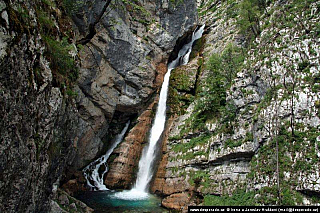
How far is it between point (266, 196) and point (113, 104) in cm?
1462

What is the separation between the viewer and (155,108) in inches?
942

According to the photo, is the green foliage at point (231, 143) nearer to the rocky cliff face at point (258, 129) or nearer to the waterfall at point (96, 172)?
the rocky cliff face at point (258, 129)

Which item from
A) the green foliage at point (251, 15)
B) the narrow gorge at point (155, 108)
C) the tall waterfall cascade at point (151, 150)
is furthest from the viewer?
the green foliage at point (251, 15)

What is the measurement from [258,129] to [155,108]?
12064 mm

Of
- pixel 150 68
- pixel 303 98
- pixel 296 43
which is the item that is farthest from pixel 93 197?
pixel 296 43

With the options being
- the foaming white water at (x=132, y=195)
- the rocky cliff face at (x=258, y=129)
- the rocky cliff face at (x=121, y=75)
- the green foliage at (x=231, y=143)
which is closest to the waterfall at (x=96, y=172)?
the rocky cliff face at (x=121, y=75)

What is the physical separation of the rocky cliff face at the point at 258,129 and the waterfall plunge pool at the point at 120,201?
43.6 inches

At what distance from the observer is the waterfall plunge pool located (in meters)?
14.5

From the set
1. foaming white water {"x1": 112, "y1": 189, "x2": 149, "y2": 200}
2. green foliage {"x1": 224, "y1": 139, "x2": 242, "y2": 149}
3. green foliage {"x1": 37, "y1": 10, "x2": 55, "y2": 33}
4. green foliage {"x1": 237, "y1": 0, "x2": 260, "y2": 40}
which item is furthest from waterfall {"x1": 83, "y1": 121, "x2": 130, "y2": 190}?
green foliage {"x1": 237, "y1": 0, "x2": 260, "y2": 40}

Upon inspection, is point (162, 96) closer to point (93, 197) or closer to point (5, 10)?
point (93, 197)

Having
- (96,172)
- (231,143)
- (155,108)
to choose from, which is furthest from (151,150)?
(231,143)

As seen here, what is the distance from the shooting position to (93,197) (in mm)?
17172

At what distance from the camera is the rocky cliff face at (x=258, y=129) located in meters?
11.8

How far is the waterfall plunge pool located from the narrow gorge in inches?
5.5
